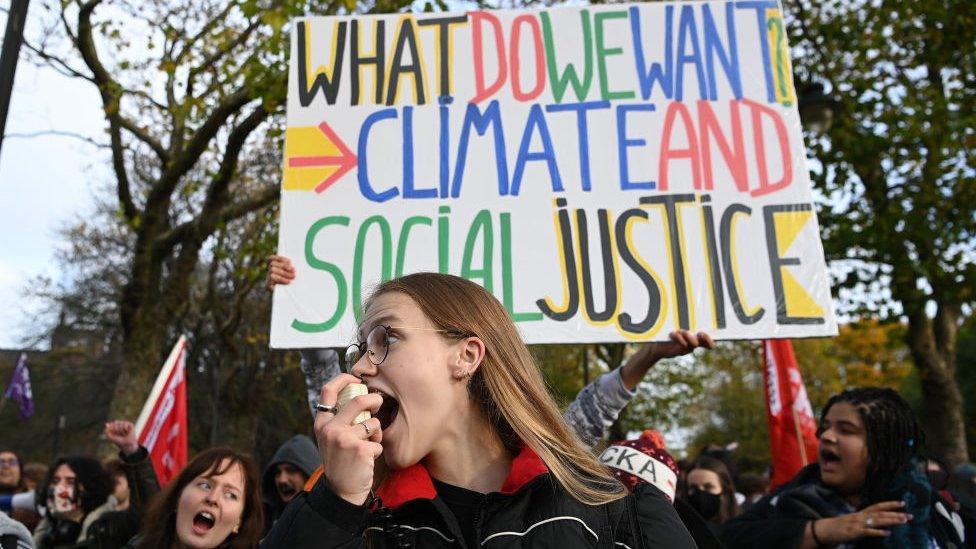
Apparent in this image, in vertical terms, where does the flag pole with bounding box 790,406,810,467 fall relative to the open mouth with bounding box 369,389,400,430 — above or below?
below

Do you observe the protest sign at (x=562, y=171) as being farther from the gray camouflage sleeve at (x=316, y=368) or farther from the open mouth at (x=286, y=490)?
the open mouth at (x=286, y=490)

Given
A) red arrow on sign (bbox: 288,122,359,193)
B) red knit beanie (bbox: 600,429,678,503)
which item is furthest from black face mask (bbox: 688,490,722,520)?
red arrow on sign (bbox: 288,122,359,193)

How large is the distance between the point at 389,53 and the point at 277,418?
866 inches

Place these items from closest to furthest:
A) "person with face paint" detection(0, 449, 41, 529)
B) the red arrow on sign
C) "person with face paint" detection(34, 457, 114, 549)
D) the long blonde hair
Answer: the long blonde hair, the red arrow on sign, "person with face paint" detection(34, 457, 114, 549), "person with face paint" detection(0, 449, 41, 529)

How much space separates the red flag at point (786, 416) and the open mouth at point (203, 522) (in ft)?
13.0

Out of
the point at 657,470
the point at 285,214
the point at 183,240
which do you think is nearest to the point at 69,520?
the point at 285,214

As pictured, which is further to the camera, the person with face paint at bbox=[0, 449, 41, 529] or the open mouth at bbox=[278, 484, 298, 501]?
the person with face paint at bbox=[0, 449, 41, 529]

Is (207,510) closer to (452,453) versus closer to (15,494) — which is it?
(452,453)

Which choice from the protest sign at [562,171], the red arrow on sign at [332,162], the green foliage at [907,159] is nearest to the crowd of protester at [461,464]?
the protest sign at [562,171]

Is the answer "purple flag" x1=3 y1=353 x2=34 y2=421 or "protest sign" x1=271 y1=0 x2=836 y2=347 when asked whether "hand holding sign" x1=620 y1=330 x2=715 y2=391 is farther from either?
"purple flag" x1=3 y1=353 x2=34 y2=421

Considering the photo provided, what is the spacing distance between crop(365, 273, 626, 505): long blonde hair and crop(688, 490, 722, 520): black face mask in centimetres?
285

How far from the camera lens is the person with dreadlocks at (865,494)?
2.62 m

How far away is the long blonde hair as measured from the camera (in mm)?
1701

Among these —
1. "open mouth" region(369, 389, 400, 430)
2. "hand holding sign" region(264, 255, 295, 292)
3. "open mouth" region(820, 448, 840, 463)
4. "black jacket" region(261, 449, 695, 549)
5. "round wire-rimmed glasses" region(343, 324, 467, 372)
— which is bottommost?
"black jacket" region(261, 449, 695, 549)
